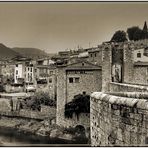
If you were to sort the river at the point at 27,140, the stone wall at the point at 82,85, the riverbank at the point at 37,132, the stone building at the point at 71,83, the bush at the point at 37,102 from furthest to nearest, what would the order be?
the bush at the point at 37,102
the stone building at the point at 71,83
the stone wall at the point at 82,85
the riverbank at the point at 37,132
the river at the point at 27,140

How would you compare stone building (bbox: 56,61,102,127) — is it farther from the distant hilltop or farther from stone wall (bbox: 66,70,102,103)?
the distant hilltop

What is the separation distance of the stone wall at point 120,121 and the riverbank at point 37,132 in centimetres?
1121

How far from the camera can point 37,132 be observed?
63.3ft

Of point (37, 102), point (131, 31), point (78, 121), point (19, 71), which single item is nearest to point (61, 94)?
point (78, 121)

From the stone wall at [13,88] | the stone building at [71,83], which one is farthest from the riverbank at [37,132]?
the stone wall at [13,88]

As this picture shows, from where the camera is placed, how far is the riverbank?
1681cm

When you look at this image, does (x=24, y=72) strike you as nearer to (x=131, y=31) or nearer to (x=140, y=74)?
(x=131, y=31)

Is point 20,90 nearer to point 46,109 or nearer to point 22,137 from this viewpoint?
point 46,109

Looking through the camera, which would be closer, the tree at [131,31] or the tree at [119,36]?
the tree at [119,36]

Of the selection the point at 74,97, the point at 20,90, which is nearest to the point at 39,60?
the point at 20,90

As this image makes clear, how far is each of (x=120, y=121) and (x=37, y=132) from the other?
15.8 meters

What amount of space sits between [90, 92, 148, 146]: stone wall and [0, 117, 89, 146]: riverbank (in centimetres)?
1121

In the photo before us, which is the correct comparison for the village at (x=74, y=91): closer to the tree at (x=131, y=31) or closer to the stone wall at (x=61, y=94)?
the stone wall at (x=61, y=94)

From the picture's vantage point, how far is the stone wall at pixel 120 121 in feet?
11.1
